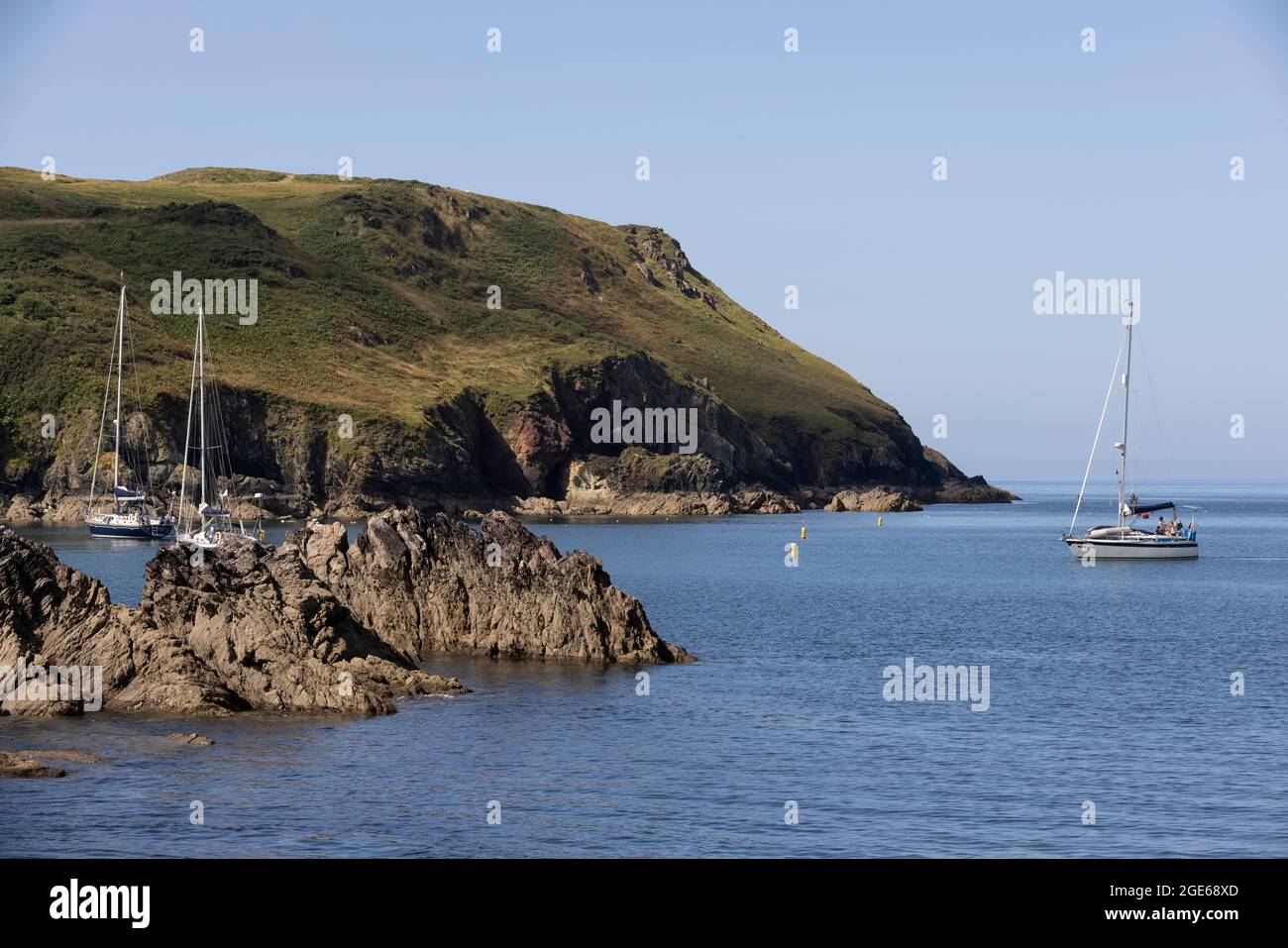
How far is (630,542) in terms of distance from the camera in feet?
443

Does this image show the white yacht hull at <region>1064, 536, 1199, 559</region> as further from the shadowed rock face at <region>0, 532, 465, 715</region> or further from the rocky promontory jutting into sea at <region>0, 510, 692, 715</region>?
the shadowed rock face at <region>0, 532, 465, 715</region>

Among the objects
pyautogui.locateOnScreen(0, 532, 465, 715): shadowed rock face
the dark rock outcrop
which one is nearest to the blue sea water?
the dark rock outcrop

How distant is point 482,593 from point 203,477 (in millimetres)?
61320

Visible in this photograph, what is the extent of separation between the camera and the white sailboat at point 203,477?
100756mm

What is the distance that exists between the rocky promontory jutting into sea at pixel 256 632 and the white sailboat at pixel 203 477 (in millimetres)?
47104

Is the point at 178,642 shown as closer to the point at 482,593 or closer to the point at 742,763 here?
the point at 482,593

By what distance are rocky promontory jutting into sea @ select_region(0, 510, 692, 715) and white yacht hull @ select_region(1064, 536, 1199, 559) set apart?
6786 cm

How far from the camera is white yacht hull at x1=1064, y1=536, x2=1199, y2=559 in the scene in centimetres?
11088

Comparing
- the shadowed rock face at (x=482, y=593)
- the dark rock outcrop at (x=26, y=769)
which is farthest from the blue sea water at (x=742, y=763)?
the shadowed rock face at (x=482, y=593)

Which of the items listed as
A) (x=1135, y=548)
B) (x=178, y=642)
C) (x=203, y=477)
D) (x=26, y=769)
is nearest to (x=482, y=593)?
(x=178, y=642)

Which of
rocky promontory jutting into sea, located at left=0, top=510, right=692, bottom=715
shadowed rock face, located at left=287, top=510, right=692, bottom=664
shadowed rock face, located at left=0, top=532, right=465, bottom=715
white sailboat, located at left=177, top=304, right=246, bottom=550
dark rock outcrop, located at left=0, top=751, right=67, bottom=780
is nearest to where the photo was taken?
dark rock outcrop, located at left=0, top=751, right=67, bottom=780

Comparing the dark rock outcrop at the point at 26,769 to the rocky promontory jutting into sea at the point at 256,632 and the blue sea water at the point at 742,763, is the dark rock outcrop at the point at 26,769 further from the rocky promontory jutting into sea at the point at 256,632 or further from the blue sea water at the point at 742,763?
the rocky promontory jutting into sea at the point at 256,632

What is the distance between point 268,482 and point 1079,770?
13690cm

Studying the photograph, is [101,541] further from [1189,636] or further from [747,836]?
[747,836]
